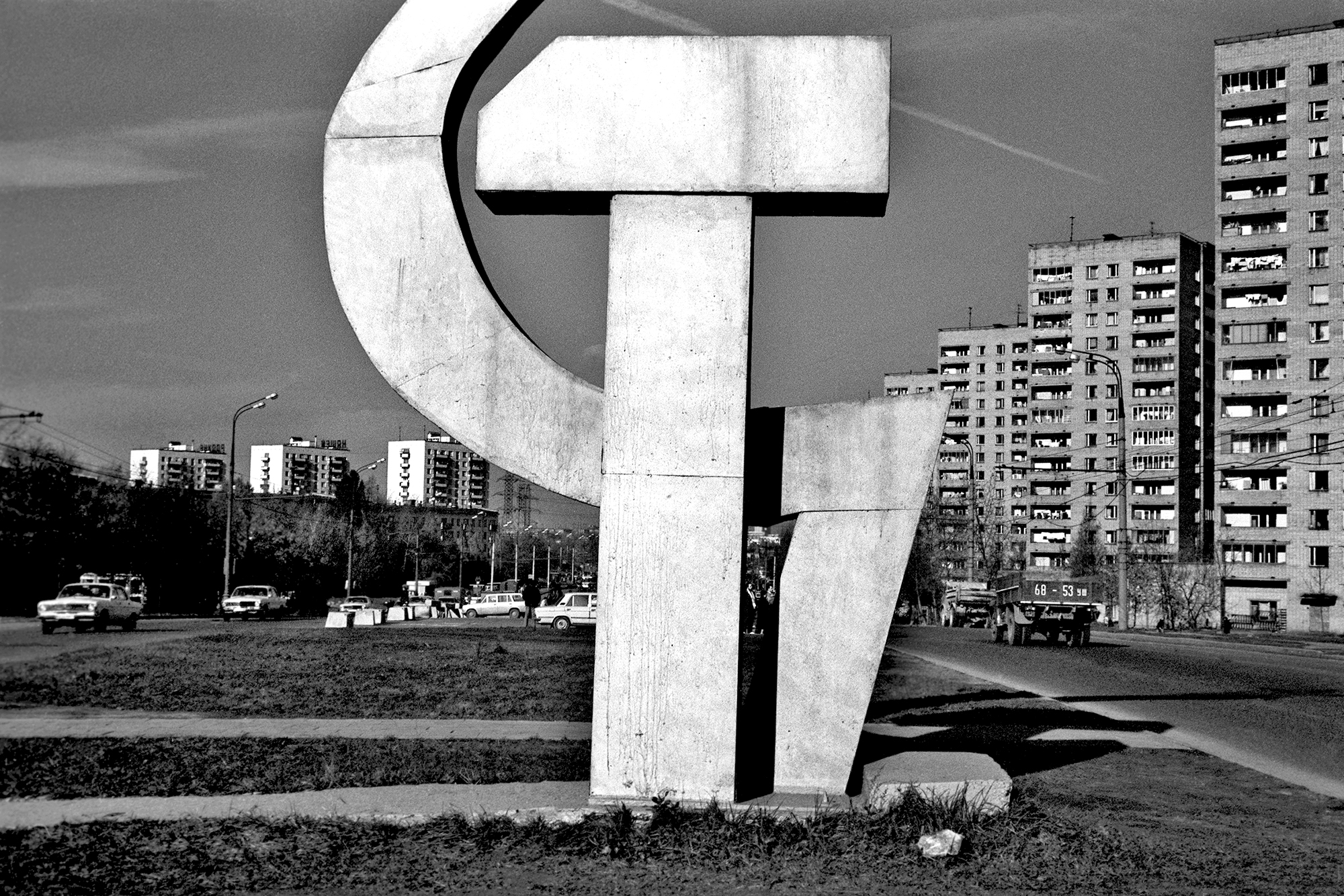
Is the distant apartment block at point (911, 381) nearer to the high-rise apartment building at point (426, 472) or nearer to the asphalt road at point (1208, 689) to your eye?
the high-rise apartment building at point (426, 472)

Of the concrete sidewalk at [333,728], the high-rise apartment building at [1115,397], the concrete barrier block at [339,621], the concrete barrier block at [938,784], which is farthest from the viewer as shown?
the high-rise apartment building at [1115,397]

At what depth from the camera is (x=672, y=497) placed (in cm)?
757

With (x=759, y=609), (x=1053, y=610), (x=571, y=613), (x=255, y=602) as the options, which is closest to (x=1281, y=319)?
(x=1053, y=610)

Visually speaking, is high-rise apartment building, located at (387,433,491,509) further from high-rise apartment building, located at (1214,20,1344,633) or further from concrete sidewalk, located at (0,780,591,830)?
concrete sidewalk, located at (0,780,591,830)

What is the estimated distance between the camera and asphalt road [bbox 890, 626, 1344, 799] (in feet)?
42.5

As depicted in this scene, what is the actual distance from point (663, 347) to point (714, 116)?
1372 mm

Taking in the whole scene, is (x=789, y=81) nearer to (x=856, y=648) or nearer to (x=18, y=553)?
(x=856, y=648)

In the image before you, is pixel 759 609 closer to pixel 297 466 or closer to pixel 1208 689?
pixel 1208 689

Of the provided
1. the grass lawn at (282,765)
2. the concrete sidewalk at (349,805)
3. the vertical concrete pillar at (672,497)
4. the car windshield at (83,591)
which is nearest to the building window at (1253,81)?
the grass lawn at (282,765)

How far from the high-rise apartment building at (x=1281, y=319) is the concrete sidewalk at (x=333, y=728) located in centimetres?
7194

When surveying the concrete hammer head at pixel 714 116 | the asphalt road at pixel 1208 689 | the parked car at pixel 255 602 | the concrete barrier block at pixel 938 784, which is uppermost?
the concrete hammer head at pixel 714 116

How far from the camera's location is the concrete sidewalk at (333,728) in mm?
11383

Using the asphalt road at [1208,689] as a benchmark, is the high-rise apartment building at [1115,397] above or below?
above

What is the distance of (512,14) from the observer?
7977mm
